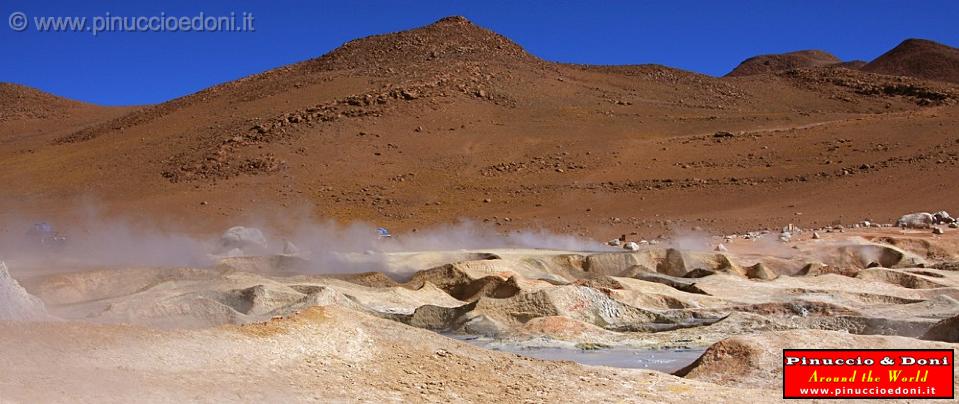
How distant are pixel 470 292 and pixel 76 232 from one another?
20.1 m

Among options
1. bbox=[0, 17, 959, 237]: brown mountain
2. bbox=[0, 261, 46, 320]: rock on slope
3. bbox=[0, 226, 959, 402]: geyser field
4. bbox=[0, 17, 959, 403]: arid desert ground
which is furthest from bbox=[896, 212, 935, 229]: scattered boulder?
bbox=[0, 261, 46, 320]: rock on slope

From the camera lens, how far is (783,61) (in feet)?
385

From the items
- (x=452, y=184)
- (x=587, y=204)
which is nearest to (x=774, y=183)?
(x=587, y=204)

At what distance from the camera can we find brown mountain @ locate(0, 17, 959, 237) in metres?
34.8

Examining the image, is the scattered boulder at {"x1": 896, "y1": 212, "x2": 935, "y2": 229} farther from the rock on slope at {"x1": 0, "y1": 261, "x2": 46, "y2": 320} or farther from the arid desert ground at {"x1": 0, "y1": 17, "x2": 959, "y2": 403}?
the rock on slope at {"x1": 0, "y1": 261, "x2": 46, "y2": 320}

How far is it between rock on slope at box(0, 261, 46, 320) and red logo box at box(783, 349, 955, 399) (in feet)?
18.6

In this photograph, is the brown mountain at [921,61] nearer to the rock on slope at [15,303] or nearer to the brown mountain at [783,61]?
the brown mountain at [783,61]

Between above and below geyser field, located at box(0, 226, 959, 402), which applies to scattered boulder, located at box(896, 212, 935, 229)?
above

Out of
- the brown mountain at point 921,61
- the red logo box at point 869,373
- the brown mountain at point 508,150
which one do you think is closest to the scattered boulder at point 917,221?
the brown mountain at point 508,150

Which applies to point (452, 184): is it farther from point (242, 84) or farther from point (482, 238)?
point (242, 84)

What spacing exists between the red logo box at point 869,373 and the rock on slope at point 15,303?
223 inches

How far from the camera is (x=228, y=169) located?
40.7 m

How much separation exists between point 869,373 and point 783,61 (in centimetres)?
11563

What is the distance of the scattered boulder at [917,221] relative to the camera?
88.7ft
